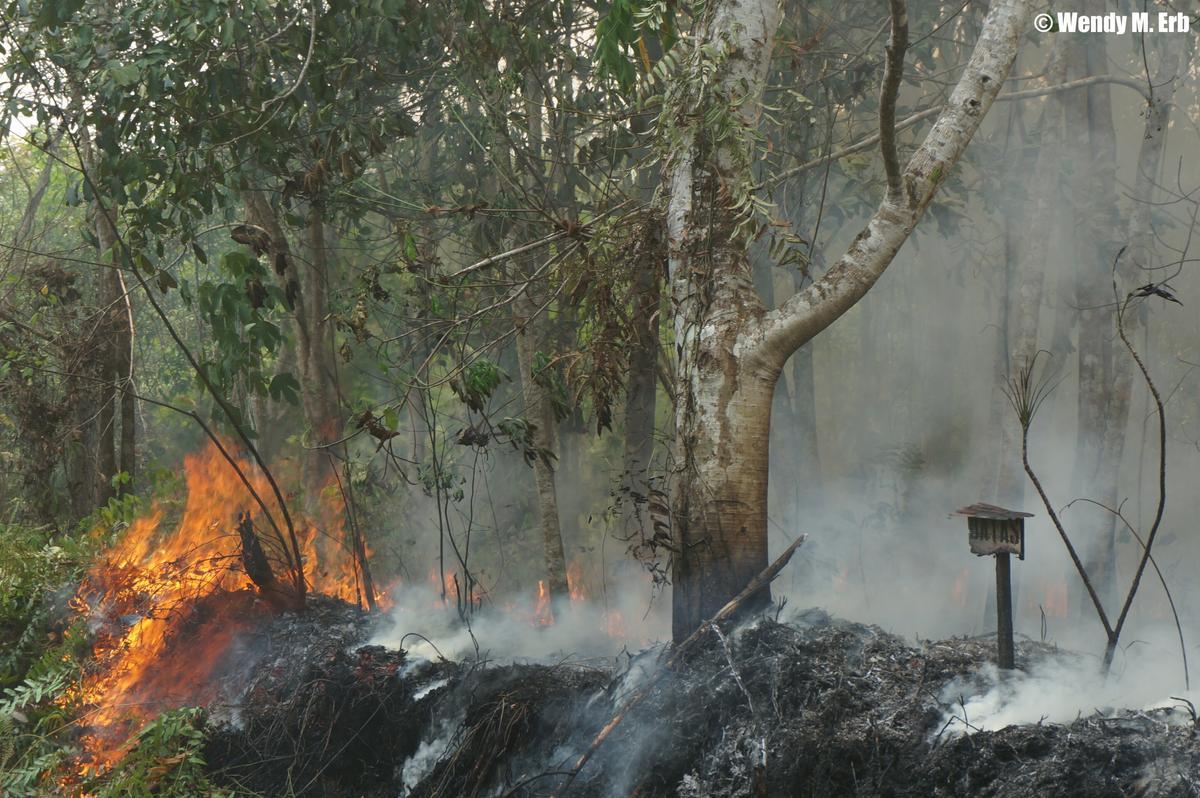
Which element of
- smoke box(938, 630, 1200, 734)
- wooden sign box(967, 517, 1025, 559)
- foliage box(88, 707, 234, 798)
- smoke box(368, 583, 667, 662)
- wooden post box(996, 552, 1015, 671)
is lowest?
foliage box(88, 707, 234, 798)

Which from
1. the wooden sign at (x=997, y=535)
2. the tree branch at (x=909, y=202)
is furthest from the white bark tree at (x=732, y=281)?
the wooden sign at (x=997, y=535)

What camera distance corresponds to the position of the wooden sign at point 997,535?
4.59 meters

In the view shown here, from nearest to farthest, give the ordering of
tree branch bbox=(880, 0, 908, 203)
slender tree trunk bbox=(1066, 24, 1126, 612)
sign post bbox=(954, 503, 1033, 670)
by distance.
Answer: tree branch bbox=(880, 0, 908, 203) < sign post bbox=(954, 503, 1033, 670) < slender tree trunk bbox=(1066, 24, 1126, 612)

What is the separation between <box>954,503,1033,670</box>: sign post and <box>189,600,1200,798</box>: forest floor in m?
0.16

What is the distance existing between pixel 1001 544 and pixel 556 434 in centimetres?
825

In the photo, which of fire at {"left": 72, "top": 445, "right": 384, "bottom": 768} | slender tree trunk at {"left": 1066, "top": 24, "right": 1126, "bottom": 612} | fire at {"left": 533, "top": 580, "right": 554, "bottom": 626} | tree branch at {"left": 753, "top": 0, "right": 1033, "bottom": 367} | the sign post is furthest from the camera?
slender tree trunk at {"left": 1066, "top": 24, "right": 1126, "bottom": 612}

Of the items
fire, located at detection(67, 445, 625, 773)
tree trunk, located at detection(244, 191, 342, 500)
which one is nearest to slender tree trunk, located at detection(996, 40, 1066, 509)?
fire, located at detection(67, 445, 625, 773)

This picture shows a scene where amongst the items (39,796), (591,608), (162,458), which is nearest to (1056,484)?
(591,608)

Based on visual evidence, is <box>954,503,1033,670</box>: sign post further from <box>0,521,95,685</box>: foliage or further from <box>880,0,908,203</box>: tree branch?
<box>0,521,95,685</box>: foliage

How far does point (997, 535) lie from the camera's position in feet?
15.3

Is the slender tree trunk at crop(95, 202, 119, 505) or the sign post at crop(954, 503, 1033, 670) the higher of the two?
the slender tree trunk at crop(95, 202, 119, 505)

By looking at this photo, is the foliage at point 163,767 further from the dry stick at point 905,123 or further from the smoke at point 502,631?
the dry stick at point 905,123

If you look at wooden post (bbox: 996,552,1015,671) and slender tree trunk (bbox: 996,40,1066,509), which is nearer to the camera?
wooden post (bbox: 996,552,1015,671)

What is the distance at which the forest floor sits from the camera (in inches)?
155
